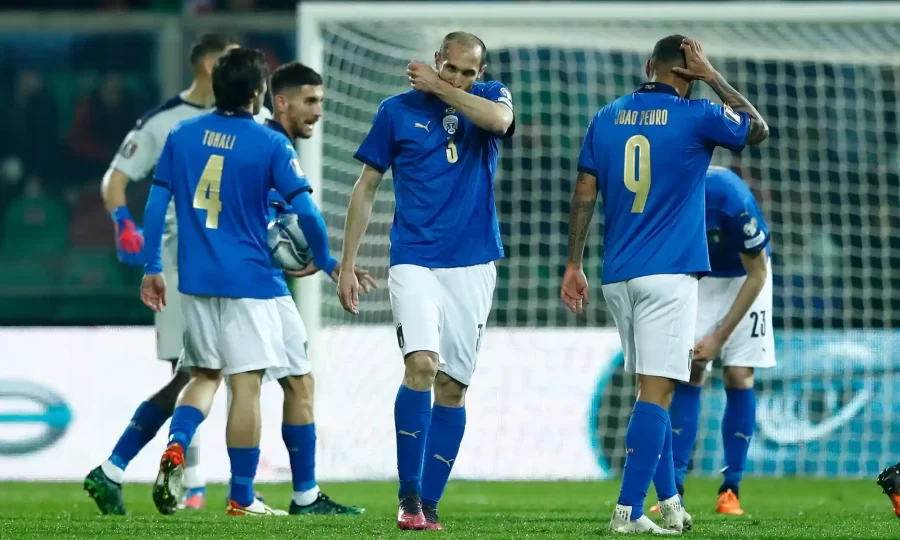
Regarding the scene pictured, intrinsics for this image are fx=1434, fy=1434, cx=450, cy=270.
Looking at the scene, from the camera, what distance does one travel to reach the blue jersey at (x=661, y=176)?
16.5 feet

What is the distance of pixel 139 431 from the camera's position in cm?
646

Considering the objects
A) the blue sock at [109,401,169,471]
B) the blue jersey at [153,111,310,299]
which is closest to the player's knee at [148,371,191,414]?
the blue sock at [109,401,169,471]

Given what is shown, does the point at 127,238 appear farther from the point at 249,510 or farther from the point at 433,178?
the point at 433,178

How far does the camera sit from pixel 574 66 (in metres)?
10.9

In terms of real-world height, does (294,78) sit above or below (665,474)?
above

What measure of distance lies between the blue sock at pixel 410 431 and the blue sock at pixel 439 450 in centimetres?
6

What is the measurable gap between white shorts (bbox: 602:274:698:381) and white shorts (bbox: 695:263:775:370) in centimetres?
166

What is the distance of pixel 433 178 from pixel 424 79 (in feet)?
1.23

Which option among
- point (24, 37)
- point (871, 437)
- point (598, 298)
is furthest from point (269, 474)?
point (24, 37)

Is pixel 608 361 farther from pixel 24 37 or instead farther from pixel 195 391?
pixel 24 37

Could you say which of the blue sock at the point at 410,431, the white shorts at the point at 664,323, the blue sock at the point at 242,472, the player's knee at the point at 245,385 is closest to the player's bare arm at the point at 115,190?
the player's knee at the point at 245,385

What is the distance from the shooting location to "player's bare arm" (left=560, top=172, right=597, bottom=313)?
207 inches

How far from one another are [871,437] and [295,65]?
16.1 feet

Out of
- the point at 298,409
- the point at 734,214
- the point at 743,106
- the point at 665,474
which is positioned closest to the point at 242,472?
the point at 298,409
